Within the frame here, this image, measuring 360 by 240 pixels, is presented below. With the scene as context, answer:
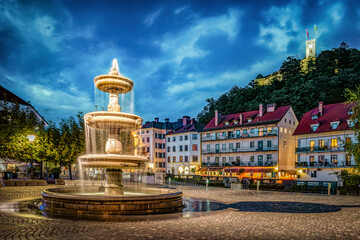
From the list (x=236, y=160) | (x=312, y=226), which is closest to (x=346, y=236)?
(x=312, y=226)

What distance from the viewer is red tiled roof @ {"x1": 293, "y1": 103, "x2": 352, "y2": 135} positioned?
4193cm

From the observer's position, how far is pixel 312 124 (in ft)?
147

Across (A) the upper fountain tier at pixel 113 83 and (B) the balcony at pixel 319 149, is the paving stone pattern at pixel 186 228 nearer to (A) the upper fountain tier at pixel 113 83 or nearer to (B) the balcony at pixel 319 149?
(A) the upper fountain tier at pixel 113 83

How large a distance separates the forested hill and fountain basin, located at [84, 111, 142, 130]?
2334 inches

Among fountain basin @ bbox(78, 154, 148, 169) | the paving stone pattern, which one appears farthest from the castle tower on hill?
fountain basin @ bbox(78, 154, 148, 169)

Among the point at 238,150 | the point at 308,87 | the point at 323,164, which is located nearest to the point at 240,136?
the point at 238,150

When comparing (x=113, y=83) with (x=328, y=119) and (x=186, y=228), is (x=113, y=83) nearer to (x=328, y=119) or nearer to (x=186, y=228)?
(x=186, y=228)

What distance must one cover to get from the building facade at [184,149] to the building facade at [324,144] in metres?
24.2

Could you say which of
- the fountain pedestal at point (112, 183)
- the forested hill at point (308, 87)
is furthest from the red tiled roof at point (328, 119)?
the fountain pedestal at point (112, 183)

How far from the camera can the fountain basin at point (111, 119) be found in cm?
1269

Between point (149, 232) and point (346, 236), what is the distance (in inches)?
228

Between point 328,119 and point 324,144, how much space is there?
176 inches

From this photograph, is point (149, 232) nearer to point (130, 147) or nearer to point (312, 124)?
point (130, 147)

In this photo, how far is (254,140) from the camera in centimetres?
5141
